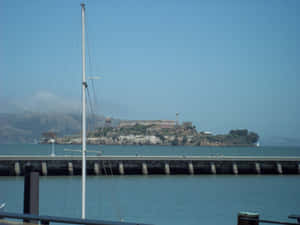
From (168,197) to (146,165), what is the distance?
15336 mm

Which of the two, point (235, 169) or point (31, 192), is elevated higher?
point (31, 192)

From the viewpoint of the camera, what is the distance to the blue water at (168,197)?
32969 mm

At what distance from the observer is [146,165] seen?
58.2 m

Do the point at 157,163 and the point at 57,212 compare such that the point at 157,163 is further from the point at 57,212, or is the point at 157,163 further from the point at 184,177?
the point at 57,212

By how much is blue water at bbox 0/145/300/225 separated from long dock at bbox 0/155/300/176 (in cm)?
107

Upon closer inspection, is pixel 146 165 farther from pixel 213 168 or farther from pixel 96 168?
Answer: pixel 213 168

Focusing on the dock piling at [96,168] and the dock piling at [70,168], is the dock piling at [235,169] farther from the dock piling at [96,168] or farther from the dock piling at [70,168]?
the dock piling at [70,168]

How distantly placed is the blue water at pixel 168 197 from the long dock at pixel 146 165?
3.51 feet

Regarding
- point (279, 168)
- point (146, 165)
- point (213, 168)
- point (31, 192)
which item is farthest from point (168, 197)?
point (31, 192)

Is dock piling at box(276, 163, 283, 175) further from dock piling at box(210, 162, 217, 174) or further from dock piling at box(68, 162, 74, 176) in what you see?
dock piling at box(68, 162, 74, 176)

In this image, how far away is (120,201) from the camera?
40.0m

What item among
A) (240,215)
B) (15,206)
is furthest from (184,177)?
(240,215)

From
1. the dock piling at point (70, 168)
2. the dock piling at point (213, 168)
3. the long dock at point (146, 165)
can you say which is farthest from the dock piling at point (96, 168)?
the dock piling at point (213, 168)

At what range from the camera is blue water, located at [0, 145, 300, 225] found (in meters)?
33.0
